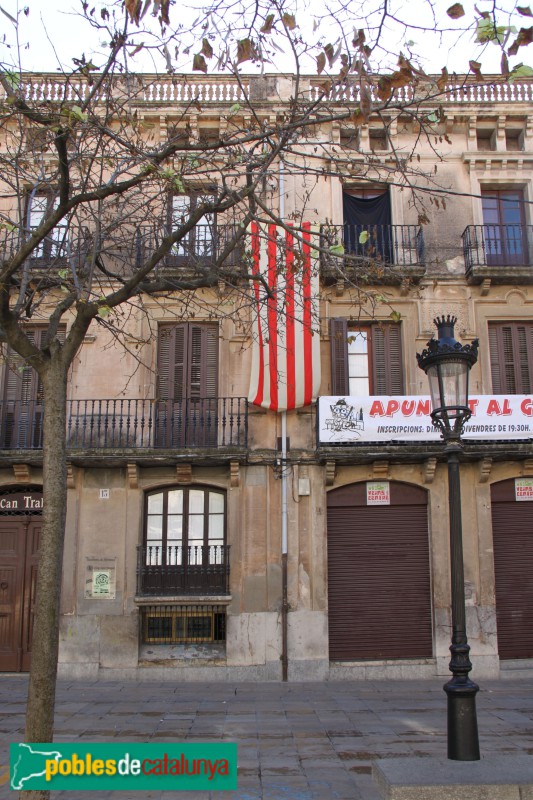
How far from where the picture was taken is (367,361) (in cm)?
1580

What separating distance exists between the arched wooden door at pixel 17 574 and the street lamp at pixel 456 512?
32.2 ft

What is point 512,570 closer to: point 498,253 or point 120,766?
point 498,253

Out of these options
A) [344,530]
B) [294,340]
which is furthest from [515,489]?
[294,340]

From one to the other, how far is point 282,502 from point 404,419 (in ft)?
9.73

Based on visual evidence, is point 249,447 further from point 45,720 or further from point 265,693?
point 45,720

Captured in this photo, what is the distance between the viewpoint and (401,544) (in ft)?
48.7

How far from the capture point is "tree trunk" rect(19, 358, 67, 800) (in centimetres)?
553

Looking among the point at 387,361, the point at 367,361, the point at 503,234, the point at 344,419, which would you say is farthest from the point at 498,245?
the point at 344,419

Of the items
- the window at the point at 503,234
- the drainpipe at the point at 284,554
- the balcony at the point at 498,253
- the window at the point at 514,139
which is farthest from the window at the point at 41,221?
the window at the point at 514,139

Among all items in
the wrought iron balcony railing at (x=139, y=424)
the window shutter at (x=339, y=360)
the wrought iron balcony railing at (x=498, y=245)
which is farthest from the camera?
the wrought iron balcony railing at (x=498, y=245)

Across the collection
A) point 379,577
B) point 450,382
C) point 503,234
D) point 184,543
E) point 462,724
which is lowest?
point 462,724

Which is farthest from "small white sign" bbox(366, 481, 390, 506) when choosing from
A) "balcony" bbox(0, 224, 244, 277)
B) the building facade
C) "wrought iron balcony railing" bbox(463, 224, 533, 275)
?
"balcony" bbox(0, 224, 244, 277)

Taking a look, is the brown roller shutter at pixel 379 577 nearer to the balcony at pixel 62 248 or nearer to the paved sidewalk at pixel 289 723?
the paved sidewalk at pixel 289 723

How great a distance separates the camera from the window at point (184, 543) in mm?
14305
